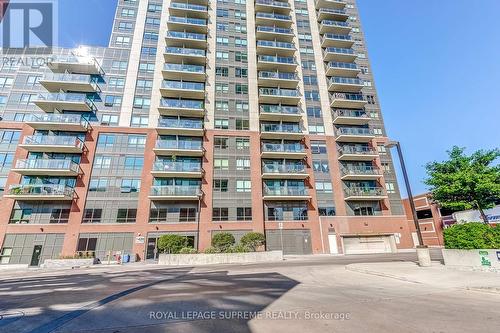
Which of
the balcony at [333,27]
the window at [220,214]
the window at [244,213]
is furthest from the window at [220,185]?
the balcony at [333,27]

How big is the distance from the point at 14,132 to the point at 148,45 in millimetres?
23981

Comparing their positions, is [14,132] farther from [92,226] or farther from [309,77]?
[309,77]

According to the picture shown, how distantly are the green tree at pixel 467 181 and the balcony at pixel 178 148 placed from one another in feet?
106

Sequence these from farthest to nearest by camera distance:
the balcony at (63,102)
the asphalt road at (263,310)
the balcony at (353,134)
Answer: the balcony at (353,134) → the balcony at (63,102) → the asphalt road at (263,310)

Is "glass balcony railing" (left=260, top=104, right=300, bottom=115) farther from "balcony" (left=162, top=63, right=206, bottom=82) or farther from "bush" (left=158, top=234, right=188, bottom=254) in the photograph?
"bush" (left=158, top=234, right=188, bottom=254)

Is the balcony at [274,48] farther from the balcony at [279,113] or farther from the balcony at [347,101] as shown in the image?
the balcony at [279,113]

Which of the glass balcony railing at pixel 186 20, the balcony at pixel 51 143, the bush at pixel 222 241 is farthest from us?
the glass balcony railing at pixel 186 20

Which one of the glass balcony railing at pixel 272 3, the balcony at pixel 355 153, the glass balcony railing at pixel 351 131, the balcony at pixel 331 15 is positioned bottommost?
the balcony at pixel 355 153

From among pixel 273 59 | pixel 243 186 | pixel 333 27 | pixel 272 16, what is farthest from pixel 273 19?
pixel 243 186

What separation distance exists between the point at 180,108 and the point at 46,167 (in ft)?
63.0

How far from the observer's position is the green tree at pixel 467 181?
90.1 ft

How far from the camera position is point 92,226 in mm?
30406

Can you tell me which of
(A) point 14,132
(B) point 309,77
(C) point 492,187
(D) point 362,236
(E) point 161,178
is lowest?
(D) point 362,236

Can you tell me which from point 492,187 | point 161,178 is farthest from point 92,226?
point 492,187
